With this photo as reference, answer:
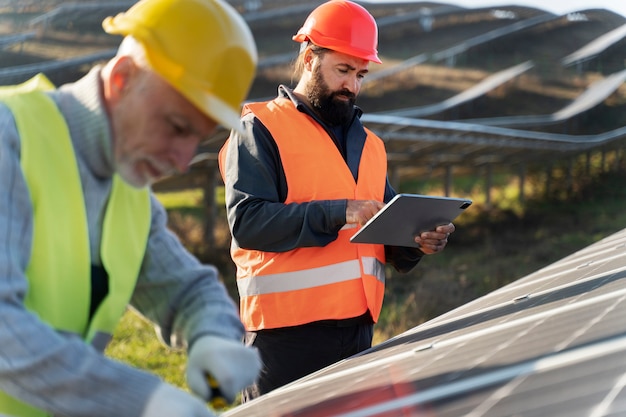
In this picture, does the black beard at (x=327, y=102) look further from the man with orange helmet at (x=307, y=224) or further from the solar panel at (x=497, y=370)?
the solar panel at (x=497, y=370)

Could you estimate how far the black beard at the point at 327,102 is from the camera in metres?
3.21

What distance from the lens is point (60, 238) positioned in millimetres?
1378

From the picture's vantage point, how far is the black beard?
321 cm

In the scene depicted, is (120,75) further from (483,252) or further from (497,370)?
(483,252)

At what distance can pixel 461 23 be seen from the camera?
31141 millimetres

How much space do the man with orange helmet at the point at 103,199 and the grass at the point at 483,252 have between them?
4.69 metres

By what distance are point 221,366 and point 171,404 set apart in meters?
0.16

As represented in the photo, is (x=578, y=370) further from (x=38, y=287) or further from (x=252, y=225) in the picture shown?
(x=252, y=225)

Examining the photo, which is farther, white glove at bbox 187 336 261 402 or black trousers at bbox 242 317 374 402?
black trousers at bbox 242 317 374 402

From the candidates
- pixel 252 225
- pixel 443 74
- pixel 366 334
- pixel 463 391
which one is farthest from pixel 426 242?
pixel 443 74

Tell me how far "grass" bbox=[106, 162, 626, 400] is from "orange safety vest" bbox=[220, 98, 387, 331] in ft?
10.3

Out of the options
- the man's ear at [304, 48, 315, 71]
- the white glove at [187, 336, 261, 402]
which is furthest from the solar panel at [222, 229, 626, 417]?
the man's ear at [304, 48, 315, 71]

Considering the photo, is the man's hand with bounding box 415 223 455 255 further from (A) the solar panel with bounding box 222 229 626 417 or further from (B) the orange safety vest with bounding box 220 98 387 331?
(A) the solar panel with bounding box 222 229 626 417

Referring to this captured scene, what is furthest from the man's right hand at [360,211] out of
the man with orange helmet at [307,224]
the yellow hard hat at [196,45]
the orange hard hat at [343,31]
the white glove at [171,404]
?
the white glove at [171,404]
